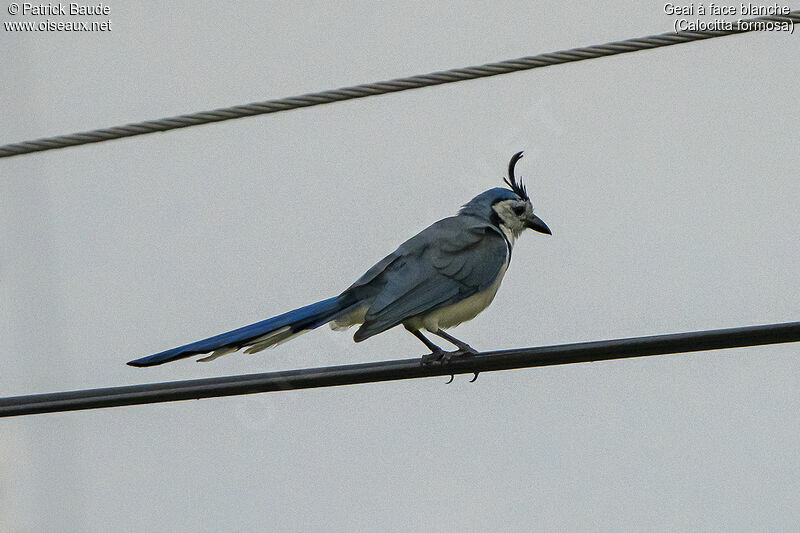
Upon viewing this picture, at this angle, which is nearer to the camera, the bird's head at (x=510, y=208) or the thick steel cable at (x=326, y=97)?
the thick steel cable at (x=326, y=97)

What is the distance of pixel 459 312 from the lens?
5727 millimetres

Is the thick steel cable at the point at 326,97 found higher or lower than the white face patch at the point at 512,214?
higher

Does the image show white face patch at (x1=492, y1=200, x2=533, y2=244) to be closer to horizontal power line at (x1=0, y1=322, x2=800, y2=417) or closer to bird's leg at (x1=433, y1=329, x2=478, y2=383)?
bird's leg at (x1=433, y1=329, x2=478, y2=383)

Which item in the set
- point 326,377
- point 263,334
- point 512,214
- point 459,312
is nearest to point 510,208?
point 512,214

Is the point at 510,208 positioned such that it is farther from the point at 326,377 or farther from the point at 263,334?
the point at 326,377

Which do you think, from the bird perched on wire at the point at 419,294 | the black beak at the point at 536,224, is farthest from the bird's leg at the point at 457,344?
the black beak at the point at 536,224

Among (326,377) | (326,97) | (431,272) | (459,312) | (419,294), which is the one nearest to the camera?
(326,377)

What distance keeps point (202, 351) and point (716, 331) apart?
2.25 metres

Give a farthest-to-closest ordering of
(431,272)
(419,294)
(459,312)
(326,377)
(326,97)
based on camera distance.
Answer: (459,312) < (431,272) < (419,294) < (326,97) < (326,377)

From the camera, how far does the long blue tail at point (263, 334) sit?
4.55m

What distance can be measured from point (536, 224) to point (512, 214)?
18 centimetres

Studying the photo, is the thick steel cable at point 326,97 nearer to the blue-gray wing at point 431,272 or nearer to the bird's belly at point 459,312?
the blue-gray wing at point 431,272

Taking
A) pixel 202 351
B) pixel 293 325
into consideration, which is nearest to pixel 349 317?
pixel 293 325

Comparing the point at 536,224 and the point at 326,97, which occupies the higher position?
the point at 326,97
